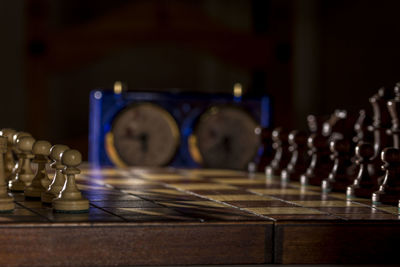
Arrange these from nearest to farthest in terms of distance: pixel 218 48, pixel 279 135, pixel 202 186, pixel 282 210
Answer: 1. pixel 282 210
2. pixel 202 186
3. pixel 279 135
4. pixel 218 48

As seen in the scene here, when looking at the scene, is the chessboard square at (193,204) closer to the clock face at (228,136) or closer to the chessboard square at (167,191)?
the chessboard square at (167,191)

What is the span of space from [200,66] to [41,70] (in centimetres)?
228

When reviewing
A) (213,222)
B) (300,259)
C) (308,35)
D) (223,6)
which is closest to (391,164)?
(300,259)

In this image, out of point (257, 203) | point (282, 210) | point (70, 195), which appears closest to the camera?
point (70, 195)

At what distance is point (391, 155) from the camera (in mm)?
1943

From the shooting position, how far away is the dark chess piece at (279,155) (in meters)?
2.86

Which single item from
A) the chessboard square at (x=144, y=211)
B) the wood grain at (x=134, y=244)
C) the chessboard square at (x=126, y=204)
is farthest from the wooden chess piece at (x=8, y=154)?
the wood grain at (x=134, y=244)

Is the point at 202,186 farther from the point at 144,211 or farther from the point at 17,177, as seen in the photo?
the point at 144,211

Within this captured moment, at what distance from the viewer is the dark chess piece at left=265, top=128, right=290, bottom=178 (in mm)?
2857

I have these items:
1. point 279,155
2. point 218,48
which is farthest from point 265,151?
point 218,48

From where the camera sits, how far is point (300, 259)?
1.54 metres

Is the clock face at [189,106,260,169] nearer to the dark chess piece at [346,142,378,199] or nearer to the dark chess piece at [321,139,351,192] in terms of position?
the dark chess piece at [321,139,351,192]

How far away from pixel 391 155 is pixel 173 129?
1.81 meters

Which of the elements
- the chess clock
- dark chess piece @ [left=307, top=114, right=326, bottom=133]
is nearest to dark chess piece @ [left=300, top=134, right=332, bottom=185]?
dark chess piece @ [left=307, top=114, right=326, bottom=133]
